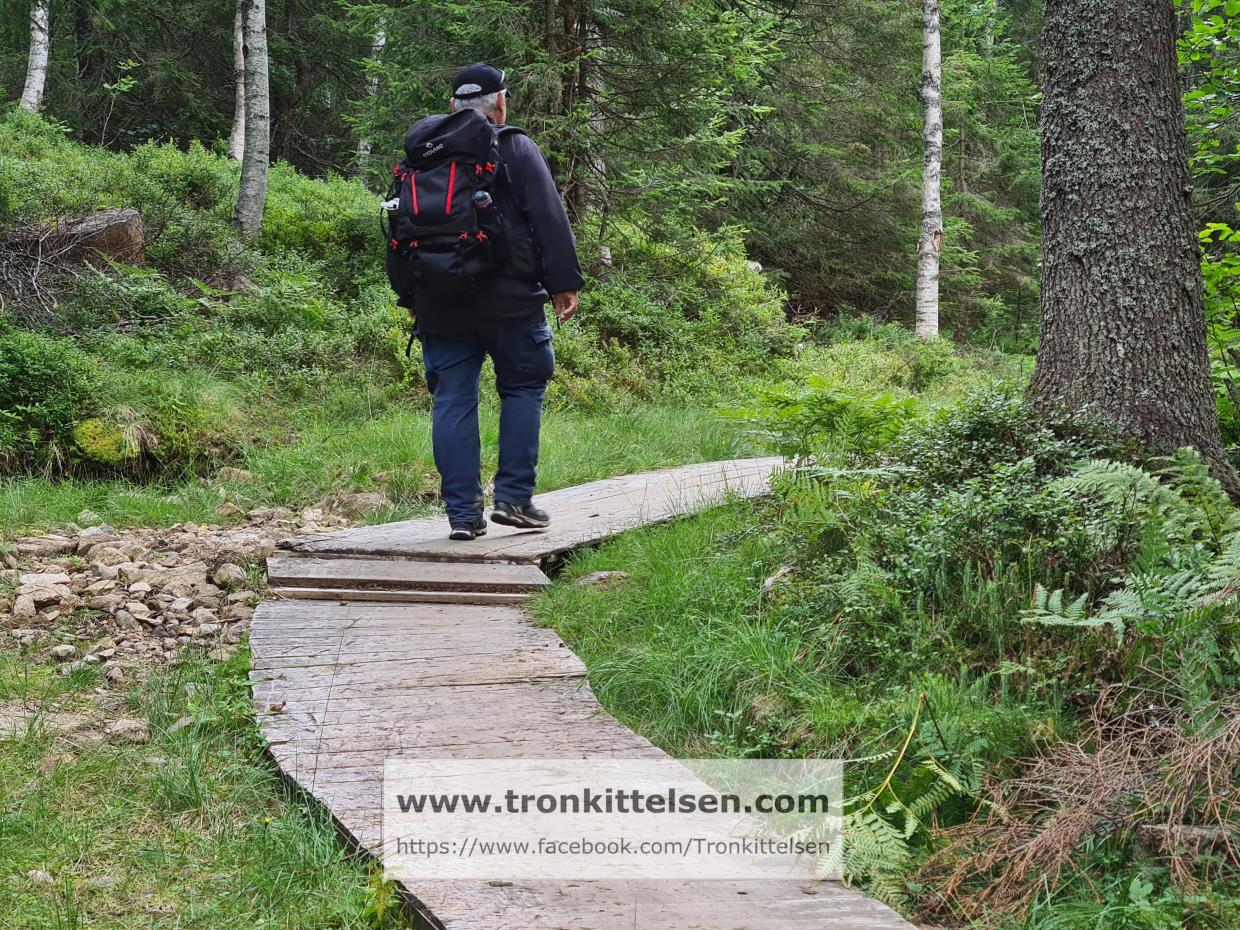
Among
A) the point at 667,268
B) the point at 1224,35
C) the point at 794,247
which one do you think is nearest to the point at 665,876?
the point at 1224,35

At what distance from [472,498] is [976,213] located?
799 inches

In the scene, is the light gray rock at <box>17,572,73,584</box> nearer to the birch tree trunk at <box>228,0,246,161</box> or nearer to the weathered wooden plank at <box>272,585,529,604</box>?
the weathered wooden plank at <box>272,585,529,604</box>

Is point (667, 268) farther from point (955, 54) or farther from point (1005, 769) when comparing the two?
point (1005, 769)

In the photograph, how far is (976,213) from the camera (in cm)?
2295

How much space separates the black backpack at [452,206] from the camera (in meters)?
4.94

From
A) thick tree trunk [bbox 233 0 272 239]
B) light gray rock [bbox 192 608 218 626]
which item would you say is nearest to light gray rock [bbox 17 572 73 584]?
light gray rock [bbox 192 608 218 626]

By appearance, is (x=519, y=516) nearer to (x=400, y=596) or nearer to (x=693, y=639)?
(x=400, y=596)

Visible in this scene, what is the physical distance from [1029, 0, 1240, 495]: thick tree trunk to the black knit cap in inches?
110

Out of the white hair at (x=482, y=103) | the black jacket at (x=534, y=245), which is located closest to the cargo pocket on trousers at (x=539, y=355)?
the black jacket at (x=534, y=245)

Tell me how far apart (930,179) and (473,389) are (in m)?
14.1

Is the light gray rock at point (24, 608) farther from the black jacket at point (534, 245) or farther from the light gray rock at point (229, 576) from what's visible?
the black jacket at point (534, 245)

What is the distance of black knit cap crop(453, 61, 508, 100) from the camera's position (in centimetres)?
520

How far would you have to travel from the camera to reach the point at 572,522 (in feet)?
20.3

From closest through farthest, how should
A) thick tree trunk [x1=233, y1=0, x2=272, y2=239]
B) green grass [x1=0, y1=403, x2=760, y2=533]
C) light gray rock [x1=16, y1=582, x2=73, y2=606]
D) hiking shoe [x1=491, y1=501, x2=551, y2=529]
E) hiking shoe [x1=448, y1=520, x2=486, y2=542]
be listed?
light gray rock [x1=16, y1=582, x2=73, y2=606]
hiking shoe [x1=448, y1=520, x2=486, y2=542]
hiking shoe [x1=491, y1=501, x2=551, y2=529]
green grass [x1=0, y1=403, x2=760, y2=533]
thick tree trunk [x1=233, y1=0, x2=272, y2=239]
